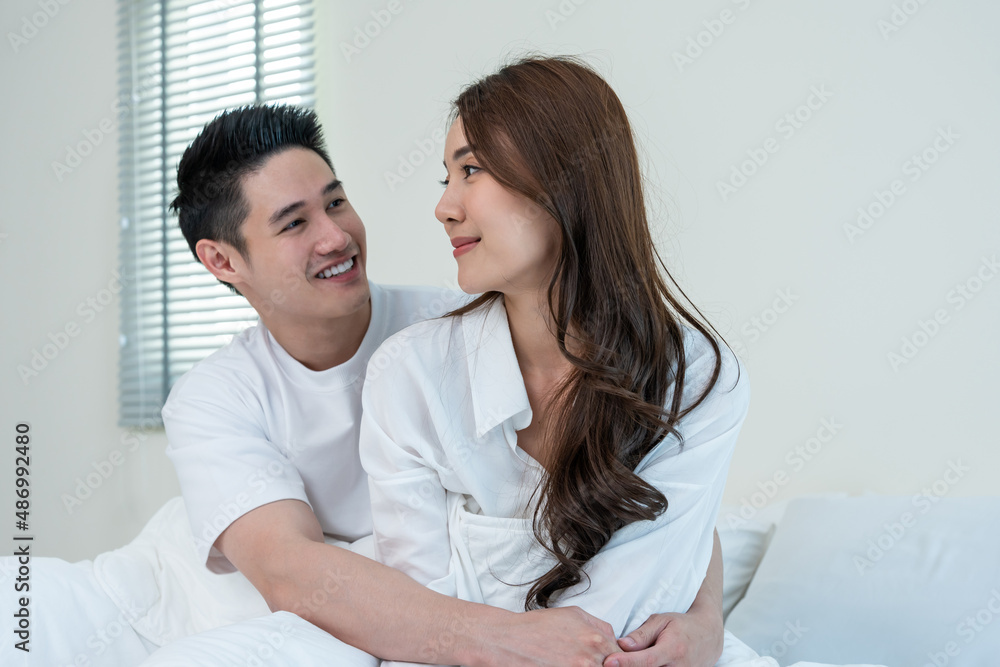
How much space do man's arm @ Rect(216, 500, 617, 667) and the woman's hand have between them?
0.03 m

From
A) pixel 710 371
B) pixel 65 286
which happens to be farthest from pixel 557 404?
pixel 65 286

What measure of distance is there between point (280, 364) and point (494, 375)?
0.59 meters

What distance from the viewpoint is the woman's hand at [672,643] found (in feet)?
3.23

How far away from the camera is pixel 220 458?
1.35m

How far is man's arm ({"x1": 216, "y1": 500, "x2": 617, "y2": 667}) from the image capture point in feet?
3.23

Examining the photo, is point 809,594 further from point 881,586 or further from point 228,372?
point 228,372

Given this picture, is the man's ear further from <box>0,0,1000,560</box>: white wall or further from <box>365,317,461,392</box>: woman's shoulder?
<box>0,0,1000,560</box>: white wall

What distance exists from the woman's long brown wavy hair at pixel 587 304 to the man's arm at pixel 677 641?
0.38 feet

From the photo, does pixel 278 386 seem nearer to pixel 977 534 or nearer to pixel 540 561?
pixel 540 561

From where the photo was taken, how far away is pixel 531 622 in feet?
3.29

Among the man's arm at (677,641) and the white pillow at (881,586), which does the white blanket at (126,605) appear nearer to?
the man's arm at (677,641)

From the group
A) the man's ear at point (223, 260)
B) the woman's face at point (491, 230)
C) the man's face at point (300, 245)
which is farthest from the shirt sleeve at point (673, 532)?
the man's ear at point (223, 260)

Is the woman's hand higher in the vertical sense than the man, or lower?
lower

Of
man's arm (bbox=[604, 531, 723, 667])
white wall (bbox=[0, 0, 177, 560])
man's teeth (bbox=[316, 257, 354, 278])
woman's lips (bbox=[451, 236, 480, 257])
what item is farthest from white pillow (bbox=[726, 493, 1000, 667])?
white wall (bbox=[0, 0, 177, 560])
